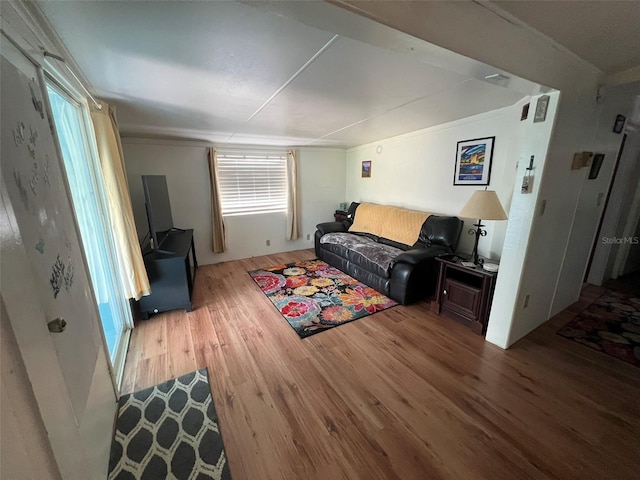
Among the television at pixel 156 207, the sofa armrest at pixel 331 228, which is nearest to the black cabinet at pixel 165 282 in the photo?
the television at pixel 156 207

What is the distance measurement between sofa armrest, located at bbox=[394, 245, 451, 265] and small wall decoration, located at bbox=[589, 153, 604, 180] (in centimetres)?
135

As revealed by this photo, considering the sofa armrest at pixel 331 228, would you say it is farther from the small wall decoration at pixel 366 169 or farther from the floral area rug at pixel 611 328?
the floral area rug at pixel 611 328

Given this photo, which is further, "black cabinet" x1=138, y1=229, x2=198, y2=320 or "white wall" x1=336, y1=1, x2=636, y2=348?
"black cabinet" x1=138, y1=229, x2=198, y2=320

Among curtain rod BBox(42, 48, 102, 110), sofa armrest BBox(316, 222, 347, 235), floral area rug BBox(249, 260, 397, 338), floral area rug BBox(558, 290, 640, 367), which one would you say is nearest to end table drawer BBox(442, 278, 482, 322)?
floral area rug BBox(249, 260, 397, 338)

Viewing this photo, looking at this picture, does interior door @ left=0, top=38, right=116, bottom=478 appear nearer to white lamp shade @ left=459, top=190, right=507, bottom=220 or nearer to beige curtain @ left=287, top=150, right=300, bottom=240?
white lamp shade @ left=459, top=190, right=507, bottom=220

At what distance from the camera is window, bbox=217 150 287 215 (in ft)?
13.4

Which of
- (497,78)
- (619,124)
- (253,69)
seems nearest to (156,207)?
(253,69)

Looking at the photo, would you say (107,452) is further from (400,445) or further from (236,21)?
(236,21)

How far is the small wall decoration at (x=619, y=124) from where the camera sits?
2.15 m

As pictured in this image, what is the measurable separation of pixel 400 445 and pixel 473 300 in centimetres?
148

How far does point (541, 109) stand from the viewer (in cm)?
164

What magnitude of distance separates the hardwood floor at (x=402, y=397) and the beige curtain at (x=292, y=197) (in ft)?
8.15

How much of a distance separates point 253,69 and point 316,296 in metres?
2.31

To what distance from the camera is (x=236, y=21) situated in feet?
3.38
